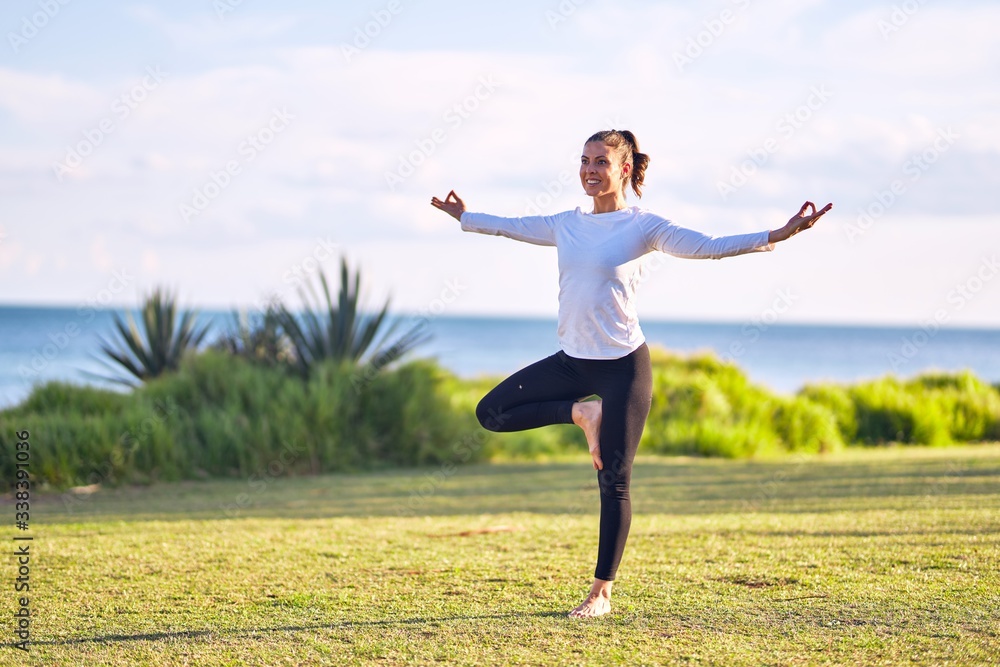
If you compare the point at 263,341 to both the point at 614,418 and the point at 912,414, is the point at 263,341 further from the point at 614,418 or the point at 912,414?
the point at 912,414

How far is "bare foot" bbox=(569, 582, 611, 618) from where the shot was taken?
4.15 metres

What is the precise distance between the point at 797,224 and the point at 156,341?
1175 cm

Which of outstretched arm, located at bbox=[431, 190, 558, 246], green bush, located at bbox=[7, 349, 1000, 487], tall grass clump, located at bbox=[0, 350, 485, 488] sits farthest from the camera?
green bush, located at bbox=[7, 349, 1000, 487]

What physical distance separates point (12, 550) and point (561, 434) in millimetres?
8326

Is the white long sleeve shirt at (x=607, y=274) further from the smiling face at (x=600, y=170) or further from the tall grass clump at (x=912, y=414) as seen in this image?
the tall grass clump at (x=912, y=414)

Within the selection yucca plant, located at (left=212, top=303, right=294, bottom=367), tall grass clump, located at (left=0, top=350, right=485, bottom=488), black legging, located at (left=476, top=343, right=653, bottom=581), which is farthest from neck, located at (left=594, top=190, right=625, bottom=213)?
yucca plant, located at (left=212, top=303, right=294, bottom=367)

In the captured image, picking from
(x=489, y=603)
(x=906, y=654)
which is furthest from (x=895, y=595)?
(x=489, y=603)

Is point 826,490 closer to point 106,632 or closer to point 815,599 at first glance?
point 815,599

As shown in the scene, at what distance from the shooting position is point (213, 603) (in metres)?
4.54

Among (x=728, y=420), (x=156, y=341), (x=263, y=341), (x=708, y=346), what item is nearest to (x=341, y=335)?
(x=263, y=341)

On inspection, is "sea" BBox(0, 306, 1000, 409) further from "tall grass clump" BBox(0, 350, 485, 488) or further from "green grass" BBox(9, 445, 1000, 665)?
"green grass" BBox(9, 445, 1000, 665)

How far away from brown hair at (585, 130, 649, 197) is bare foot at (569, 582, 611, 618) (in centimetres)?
178

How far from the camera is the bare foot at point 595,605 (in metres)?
4.15

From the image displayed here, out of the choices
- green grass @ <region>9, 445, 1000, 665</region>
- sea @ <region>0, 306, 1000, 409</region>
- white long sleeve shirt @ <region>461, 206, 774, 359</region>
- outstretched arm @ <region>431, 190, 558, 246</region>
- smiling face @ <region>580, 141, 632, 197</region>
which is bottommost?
green grass @ <region>9, 445, 1000, 665</region>
